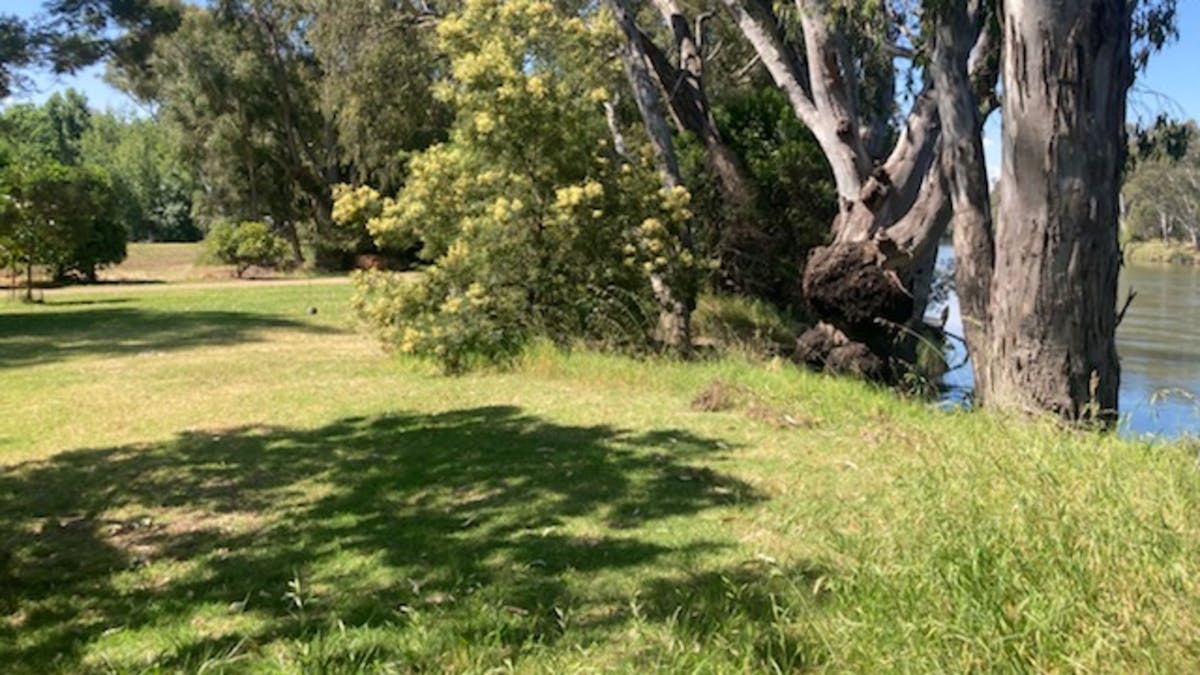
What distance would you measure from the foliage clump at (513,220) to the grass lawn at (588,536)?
2.19 meters

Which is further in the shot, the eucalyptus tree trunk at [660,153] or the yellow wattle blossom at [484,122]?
the eucalyptus tree trunk at [660,153]

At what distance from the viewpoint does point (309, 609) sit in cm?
383

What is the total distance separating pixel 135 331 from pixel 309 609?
11.3 m

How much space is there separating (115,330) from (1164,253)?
7746cm

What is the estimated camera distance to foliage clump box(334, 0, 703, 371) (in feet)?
34.0

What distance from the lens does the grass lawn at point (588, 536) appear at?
123 inches

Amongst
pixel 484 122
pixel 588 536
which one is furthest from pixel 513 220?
pixel 588 536

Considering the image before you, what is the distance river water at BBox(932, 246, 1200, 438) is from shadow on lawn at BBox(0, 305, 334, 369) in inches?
377

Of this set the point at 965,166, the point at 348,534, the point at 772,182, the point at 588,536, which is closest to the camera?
the point at 588,536

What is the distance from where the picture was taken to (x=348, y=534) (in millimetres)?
4773

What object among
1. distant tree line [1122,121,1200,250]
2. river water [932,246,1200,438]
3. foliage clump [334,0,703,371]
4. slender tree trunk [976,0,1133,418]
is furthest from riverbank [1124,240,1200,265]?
slender tree trunk [976,0,1133,418]

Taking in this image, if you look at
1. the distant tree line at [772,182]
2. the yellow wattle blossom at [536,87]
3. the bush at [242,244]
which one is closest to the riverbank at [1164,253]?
the bush at [242,244]

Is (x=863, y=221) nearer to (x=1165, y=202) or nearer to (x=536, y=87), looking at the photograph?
(x=536, y=87)

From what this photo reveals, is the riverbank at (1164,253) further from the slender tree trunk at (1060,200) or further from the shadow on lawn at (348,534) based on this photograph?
the shadow on lawn at (348,534)
